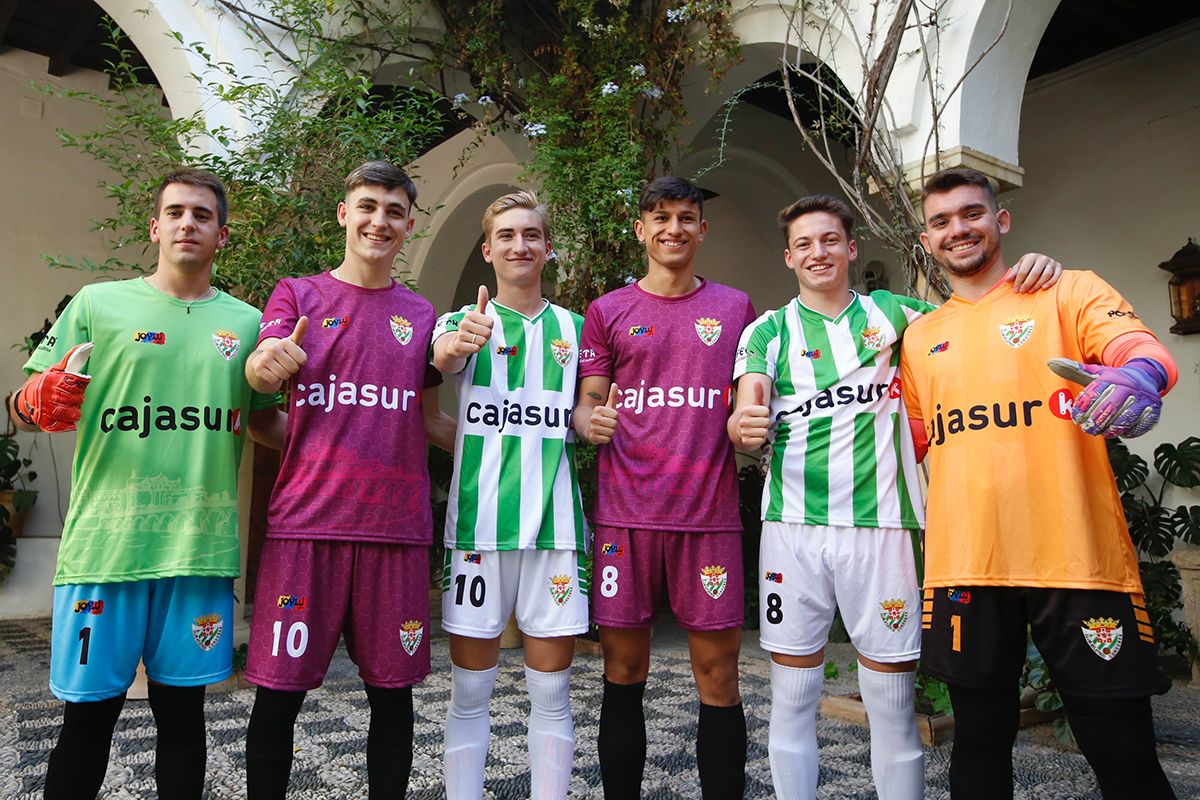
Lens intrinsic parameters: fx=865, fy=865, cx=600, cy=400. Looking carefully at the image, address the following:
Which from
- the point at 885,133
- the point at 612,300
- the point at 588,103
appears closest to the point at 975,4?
the point at 885,133

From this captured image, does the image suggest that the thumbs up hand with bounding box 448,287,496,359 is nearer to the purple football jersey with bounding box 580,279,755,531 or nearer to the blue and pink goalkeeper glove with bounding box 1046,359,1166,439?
the purple football jersey with bounding box 580,279,755,531

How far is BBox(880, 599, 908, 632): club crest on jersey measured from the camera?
7.36 ft

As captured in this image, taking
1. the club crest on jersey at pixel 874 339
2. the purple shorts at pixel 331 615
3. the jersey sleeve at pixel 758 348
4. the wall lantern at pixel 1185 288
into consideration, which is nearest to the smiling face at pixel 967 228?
the club crest on jersey at pixel 874 339

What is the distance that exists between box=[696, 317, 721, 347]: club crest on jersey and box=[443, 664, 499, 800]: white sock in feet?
3.61

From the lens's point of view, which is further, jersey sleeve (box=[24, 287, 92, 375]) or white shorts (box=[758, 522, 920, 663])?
white shorts (box=[758, 522, 920, 663])

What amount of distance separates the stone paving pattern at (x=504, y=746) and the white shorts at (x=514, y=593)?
0.87 meters

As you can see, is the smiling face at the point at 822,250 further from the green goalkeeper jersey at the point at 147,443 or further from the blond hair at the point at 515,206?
the green goalkeeper jersey at the point at 147,443

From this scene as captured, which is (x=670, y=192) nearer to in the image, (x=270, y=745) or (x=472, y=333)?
(x=472, y=333)

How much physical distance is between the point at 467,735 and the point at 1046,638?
4.77 ft

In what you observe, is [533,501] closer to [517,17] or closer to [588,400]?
[588,400]

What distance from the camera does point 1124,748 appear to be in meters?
1.80

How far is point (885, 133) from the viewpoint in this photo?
166 inches

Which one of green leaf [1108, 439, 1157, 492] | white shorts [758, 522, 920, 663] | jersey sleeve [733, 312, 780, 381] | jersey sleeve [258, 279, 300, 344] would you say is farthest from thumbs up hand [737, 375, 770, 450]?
green leaf [1108, 439, 1157, 492]

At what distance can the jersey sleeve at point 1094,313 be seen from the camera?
1.91 m
